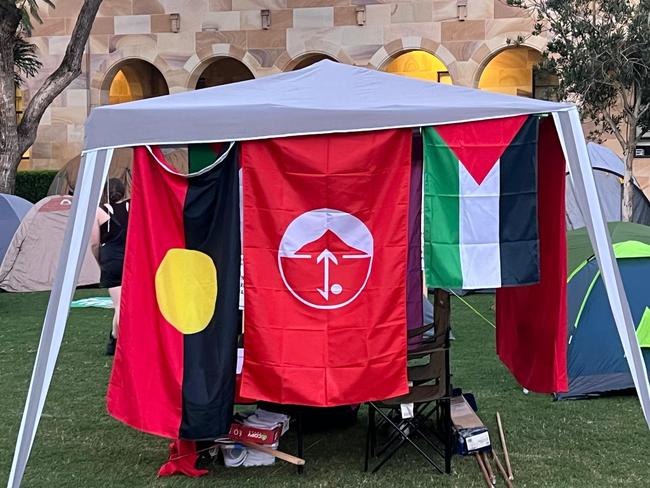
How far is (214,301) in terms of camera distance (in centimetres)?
550

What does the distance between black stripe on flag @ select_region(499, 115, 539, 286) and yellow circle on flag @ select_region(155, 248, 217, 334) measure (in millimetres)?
1707

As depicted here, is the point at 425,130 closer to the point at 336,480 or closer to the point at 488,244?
the point at 488,244

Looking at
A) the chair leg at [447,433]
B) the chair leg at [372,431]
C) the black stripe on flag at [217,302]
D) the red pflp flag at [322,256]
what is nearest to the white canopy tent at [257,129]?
the red pflp flag at [322,256]

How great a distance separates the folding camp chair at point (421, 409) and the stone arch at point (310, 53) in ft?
52.3

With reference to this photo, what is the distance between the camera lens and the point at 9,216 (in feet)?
52.4

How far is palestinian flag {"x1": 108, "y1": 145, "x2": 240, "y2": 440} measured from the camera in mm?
5465

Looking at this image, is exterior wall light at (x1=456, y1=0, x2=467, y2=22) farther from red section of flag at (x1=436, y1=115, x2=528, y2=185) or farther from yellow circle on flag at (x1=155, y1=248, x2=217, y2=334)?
yellow circle on flag at (x1=155, y1=248, x2=217, y2=334)

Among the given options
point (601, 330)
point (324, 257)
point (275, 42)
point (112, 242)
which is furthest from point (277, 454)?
point (275, 42)

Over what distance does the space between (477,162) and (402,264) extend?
731 mm

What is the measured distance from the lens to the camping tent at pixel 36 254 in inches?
582

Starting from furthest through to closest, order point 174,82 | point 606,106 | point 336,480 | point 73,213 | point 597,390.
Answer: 1. point 174,82
2. point 606,106
3. point 597,390
4. point 336,480
5. point 73,213

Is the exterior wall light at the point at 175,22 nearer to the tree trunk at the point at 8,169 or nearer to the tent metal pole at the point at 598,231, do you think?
the tree trunk at the point at 8,169

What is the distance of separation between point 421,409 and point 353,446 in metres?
0.55

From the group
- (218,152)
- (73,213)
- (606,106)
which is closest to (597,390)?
(218,152)
